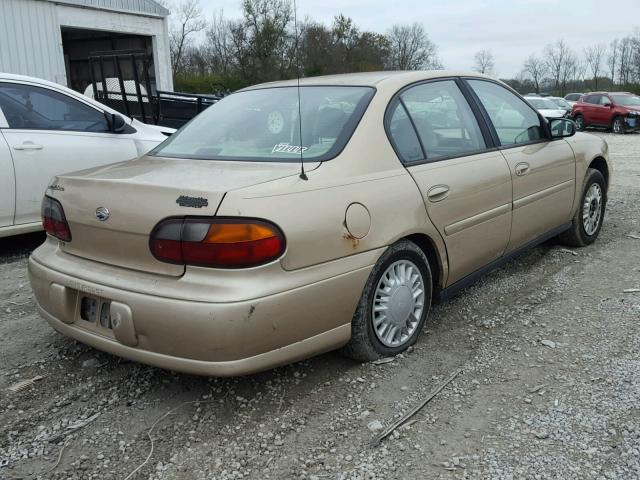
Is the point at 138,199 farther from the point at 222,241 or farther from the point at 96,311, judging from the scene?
the point at 96,311

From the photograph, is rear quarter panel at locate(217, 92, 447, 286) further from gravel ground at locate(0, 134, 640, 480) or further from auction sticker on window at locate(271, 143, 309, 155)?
gravel ground at locate(0, 134, 640, 480)

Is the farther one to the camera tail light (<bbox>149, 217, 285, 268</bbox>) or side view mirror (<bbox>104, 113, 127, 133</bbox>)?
side view mirror (<bbox>104, 113, 127, 133</bbox>)

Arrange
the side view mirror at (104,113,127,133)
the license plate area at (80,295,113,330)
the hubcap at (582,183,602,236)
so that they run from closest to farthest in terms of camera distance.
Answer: the license plate area at (80,295,113,330) < the hubcap at (582,183,602,236) < the side view mirror at (104,113,127,133)

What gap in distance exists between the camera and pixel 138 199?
2.58 metres

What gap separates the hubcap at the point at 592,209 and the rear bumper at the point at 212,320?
3.02 m

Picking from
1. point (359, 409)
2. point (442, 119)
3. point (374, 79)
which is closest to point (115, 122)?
point (374, 79)

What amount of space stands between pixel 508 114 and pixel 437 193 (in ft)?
4.47

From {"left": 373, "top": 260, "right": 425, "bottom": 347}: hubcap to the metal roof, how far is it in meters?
13.2

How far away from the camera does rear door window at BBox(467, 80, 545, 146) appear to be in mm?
4047

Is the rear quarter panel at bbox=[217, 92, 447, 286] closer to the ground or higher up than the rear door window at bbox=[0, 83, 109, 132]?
closer to the ground

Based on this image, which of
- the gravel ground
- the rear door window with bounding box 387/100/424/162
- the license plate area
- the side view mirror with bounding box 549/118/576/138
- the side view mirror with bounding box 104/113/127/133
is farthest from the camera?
the side view mirror with bounding box 104/113/127/133

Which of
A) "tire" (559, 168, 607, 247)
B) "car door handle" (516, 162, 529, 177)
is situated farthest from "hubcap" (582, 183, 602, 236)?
"car door handle" (516, 162, 529, 177)

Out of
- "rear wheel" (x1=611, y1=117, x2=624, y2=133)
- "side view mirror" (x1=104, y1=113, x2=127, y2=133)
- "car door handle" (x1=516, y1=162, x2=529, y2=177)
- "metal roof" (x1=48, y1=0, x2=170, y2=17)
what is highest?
"metal roof" (x1=48, y1=0, x2=170, y2=17)

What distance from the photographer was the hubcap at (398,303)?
10.0 ft
